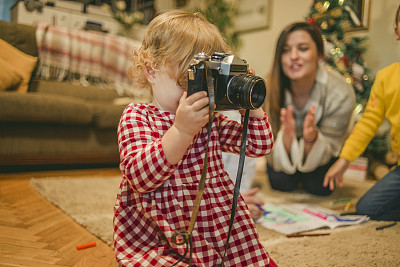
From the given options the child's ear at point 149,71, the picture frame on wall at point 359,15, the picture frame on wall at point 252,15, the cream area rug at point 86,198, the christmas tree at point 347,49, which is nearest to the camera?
the child's ear at point 149,71

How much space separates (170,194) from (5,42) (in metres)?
1.38

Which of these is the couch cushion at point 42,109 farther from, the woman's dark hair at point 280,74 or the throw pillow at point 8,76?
the woman's dark hair at point 280,74

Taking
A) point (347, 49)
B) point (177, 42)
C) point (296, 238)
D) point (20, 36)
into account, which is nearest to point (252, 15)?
point (347, 49)

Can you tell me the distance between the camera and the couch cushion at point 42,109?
144cm

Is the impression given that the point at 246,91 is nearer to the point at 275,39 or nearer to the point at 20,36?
the point at 20,36

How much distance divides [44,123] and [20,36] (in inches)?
20.1

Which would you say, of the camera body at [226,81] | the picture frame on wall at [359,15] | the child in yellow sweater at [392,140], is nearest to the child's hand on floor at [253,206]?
the child in yellow sweater at [392,140]

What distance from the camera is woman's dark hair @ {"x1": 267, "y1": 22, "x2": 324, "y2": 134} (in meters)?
1.37

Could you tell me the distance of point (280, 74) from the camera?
1.43m

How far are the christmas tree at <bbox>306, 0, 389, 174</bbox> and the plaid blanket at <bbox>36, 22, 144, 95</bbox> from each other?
1.28 m

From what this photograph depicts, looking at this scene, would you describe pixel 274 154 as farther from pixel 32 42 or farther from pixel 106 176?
pixel 32 42

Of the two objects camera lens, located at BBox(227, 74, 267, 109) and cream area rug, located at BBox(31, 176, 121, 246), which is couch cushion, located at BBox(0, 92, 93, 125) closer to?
cream area rug, located at BBox(31, 176, 121, 246)

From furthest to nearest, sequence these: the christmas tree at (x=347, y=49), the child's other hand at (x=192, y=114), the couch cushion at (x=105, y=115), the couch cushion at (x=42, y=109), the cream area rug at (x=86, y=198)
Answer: the christmas tree at (x=347, y=49)
the couch cushion at (x=105, y=115)
the couch cushion at (x=42, y=109)
the cream area rug at (x=86, y=198)
the child's other hand at (x=192, y=114)

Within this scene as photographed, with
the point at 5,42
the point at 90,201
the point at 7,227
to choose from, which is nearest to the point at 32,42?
the point at 5,42
